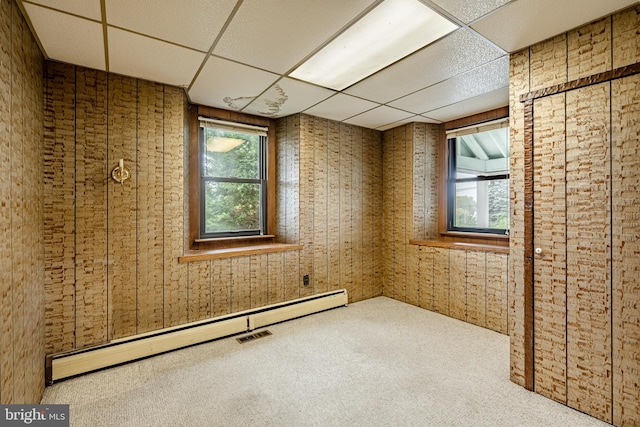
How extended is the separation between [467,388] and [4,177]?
3366mm

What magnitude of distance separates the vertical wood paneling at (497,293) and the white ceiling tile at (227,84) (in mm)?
3174

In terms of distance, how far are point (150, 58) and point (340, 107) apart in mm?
2089

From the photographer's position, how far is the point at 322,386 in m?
2.38

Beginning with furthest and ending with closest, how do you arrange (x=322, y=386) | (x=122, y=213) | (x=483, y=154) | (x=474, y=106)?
(x=483, y=154) → (x=474, y=106) → (x=122, y=213) → (x=322, y=386)

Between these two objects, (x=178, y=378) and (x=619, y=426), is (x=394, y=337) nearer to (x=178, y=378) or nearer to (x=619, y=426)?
(x=619, y=426)

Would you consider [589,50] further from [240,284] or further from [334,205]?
[240,284]

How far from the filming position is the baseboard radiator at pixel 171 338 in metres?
2.48

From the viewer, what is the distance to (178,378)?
2.50 meters

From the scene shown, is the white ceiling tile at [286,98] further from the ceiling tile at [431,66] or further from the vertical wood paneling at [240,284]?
the vertical wood paneling at [240,284]

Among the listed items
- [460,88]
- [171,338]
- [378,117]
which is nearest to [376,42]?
[460,88]

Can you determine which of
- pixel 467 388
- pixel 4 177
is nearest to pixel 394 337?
pixel 467 388

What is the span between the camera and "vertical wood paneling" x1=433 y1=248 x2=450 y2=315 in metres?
3.98

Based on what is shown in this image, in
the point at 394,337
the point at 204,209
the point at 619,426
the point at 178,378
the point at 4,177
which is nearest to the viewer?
the point at 4,177

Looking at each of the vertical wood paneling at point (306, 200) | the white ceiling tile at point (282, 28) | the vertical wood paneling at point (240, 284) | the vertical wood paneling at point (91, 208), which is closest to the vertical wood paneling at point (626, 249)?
the white ceiling tile at point (282, 28)
